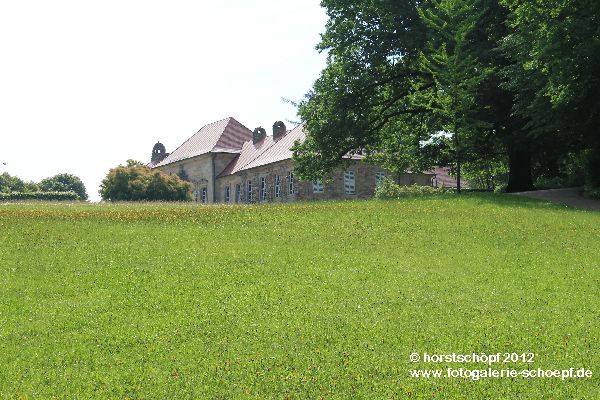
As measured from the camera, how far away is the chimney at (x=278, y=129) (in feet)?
213

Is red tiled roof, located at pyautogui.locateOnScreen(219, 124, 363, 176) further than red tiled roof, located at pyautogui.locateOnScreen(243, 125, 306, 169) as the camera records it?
Yes

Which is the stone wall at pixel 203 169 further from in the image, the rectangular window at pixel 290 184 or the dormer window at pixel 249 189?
the rectangular window at pixel 290 184

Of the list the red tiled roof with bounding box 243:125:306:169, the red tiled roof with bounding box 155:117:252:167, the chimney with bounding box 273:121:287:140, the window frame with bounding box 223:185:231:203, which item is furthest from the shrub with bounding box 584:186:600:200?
the red tiled roof with bounding box 155:117:252:167

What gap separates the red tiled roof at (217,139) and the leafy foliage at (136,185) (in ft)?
58.3

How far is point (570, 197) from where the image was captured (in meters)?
29.3

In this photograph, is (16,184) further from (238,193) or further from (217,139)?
(238,193)

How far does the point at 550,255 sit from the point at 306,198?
38.1 meters

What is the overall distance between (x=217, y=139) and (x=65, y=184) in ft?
205

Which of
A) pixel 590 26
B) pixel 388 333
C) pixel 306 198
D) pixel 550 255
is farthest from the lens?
pixel 306 198

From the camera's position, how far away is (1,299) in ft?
40.3

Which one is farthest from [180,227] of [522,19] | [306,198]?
[306,198]

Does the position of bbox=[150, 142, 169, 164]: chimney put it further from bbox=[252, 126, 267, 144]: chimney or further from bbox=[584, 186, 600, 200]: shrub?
bbox=[584, 186, 600, 200]: shrub

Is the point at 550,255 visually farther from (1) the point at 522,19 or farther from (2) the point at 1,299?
(1) the point at 522,19

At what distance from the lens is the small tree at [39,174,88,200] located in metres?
118
